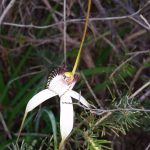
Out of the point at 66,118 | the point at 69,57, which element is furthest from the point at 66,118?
the point at 69,57

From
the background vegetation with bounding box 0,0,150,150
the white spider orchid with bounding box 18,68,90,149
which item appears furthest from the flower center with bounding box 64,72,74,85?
the background vegetation with bounding box 0,0,150,150

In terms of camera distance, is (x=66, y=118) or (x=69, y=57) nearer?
(x=66, y=118)

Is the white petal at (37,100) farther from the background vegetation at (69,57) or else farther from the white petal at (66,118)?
the background vegetation at (69,57)

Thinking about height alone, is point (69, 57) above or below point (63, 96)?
above

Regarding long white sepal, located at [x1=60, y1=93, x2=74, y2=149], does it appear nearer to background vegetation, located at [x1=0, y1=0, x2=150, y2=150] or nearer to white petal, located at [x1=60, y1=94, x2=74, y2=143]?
white petal, located at [x1=60, y1=94, x2=74, y2=143]

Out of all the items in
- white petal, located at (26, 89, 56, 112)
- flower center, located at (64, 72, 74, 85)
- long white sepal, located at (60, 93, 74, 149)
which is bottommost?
long white sepal, located at (60, 93, 74, 149)

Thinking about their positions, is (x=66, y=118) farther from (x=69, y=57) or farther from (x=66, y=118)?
(x=69, y=57)

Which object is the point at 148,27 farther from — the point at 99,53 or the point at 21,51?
the point at 21,51

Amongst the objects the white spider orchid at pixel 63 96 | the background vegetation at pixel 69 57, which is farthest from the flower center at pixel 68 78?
the background vegetation at pixel 69 57
